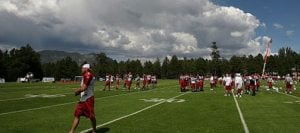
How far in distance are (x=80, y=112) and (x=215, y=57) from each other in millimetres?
175258

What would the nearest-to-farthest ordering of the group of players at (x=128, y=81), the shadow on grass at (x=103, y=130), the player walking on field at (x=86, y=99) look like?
the player walking on field at (x=86, y=99), the shadow on grass at (x=103, y=130), the group of players at (x=128, y=81)

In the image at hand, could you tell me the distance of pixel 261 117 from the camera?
17.9 metres

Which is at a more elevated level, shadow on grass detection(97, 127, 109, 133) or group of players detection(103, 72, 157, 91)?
group of players detection(103, 72, 157, 91)

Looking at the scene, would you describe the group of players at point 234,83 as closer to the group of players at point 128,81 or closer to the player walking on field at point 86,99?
the group of players at point 128,81

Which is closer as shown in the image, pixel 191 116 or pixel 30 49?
pixel 191 116

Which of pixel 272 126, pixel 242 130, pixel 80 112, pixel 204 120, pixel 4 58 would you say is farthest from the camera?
pixel 4 58

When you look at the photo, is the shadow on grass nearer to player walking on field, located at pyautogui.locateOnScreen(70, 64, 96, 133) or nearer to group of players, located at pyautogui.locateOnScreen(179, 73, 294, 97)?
player walking on field, located at pyautogui.locateOnScreen(70, 64, 96, 133)

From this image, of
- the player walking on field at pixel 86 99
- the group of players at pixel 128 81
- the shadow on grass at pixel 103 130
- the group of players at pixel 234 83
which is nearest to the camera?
the player walking on field at pixel 86 99

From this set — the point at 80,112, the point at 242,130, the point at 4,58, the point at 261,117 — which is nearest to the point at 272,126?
the point at 242,130

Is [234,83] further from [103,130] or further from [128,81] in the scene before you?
[103,130]

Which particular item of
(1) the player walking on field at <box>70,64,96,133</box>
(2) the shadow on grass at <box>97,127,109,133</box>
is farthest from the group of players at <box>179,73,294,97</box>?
(1) the player walking on field at <box>70,64,96,133</box>

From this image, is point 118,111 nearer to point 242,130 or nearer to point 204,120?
point 204,120

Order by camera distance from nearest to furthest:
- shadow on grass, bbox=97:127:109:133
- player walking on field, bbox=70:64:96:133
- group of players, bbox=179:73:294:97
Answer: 1. player walking on field, bbox=70:64:96:133
2. shadow on grass, bbox=97:127:109:133
3. group of players, bbox=179:73:294:97

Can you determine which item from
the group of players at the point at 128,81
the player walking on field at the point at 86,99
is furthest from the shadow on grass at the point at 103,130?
the group of players at the point at 128,81
